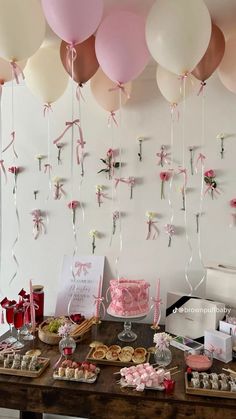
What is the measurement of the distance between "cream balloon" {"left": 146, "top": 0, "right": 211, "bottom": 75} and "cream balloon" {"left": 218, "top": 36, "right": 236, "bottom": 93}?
0.28m

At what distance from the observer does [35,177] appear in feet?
6.23

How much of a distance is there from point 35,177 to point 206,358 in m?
1.24

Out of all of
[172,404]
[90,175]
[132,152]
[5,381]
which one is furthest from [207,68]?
[5,381]

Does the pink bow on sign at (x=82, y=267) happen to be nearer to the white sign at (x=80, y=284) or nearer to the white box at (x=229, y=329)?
the white sign at (x=80, y=284)

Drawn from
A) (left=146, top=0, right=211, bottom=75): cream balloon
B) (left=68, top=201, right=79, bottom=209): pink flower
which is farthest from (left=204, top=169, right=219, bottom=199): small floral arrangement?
(left=68, top=201, right=79, bottom=209): pink flower

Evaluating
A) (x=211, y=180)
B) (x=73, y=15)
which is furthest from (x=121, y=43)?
(x=211, y=180)

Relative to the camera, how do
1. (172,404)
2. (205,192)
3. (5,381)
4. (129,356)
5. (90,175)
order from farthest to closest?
(90,175)
(205,192)
(129,356)
(5,381)
(172,404)

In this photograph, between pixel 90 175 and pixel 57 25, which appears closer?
pixel 57 25

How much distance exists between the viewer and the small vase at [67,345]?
136 centimetres

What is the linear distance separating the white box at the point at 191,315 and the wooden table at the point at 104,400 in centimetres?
21

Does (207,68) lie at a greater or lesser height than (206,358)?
greater

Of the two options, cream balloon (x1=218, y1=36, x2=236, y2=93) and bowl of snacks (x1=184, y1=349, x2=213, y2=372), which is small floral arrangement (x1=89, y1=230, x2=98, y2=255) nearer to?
bowl of snacks (x1=184, y1=349, x2=213, y2=372)

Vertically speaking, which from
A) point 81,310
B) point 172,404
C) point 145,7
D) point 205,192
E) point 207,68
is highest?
point 145,7

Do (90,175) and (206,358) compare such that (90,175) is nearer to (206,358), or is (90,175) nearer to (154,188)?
(154,188)
